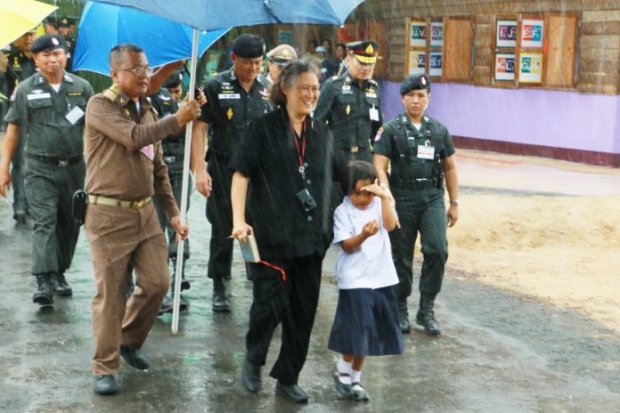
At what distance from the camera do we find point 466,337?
7906mm

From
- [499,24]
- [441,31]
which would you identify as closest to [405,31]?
[441,31]

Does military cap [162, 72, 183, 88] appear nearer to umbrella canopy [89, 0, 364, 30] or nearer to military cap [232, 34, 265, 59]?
military cap [232, 34, 265, 59]

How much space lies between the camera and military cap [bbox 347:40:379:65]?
909 centimetres

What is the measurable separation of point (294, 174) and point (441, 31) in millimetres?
16499

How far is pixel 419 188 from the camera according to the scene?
7.86 m

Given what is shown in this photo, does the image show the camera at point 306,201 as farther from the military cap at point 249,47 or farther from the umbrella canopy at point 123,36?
the umbrella canopy at point 123,36

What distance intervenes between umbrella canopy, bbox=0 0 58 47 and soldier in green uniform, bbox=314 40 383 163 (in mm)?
2387

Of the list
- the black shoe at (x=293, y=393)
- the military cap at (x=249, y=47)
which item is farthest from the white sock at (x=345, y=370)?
the military cap at (x=249, y=47)

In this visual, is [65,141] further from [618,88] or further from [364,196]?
[618,88]

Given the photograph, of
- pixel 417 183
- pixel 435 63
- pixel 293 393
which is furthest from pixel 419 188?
pixel 435 63

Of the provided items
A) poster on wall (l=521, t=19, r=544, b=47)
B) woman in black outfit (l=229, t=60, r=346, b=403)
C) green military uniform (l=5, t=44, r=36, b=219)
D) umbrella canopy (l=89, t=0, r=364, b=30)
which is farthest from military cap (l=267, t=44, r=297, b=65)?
poster on wall (l=521, t=19, r=544, b=47)

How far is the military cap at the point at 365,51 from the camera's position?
9.09 m

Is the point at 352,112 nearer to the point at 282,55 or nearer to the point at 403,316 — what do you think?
the point at 282,55

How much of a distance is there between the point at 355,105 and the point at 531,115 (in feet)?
35.5
